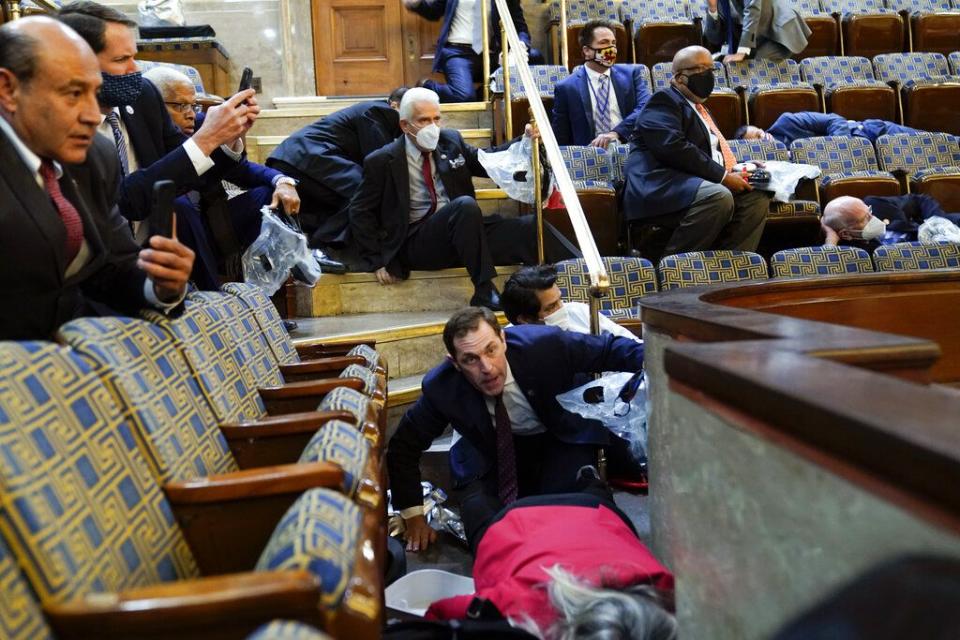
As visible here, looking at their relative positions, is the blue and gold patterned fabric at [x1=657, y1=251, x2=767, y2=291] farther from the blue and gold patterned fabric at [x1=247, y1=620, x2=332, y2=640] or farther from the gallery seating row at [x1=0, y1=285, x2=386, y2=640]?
the blue and gold patterned fabric at [x1=247, y1=620, x2=332, y2=640]

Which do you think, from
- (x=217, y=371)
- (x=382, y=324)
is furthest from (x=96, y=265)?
(x=382, y=324)

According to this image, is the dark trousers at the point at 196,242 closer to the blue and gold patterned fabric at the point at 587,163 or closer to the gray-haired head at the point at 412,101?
the gray-haired head at the point at 412,101

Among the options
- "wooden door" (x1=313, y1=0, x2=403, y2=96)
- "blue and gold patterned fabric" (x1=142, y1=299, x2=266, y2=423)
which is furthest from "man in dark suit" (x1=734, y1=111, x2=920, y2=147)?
"blue and gold patterned fabric" (x1=142, y1=299, x2=266, y2=423)

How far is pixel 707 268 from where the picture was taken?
2.05m

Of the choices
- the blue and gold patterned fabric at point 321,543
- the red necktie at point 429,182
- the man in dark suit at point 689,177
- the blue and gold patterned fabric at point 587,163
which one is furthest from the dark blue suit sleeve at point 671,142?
the blue and gold patterned fabric at point 321,543

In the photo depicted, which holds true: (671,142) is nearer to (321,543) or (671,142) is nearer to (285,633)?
(321,543)

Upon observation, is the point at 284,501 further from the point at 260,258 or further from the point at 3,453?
the point at 260,258

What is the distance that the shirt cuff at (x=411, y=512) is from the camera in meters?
1.37

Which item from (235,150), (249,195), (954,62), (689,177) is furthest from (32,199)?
(954,62)

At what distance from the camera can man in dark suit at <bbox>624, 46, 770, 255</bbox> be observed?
216 cm

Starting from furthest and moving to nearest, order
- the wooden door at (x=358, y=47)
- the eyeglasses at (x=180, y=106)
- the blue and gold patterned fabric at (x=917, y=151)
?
the wooden door at (x=358, y=47) < the blue and gold patterned fabric at (x=917, y=151) < the eyeglasses at (x=180, y=106)

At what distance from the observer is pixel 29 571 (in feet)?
1.74

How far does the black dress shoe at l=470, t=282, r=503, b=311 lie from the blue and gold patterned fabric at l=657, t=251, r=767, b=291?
39 cm

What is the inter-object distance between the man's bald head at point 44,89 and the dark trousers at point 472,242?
118cm
